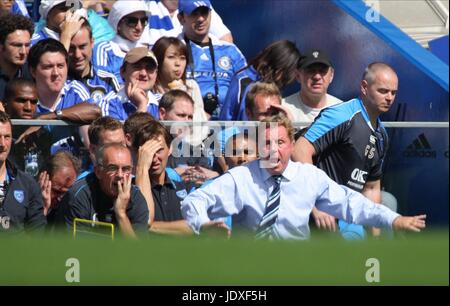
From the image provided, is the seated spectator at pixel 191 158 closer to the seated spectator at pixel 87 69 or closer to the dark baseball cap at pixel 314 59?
the seated spectator at pixel 87 69

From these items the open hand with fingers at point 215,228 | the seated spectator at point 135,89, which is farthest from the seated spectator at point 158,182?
the seated spectator at point 135,89

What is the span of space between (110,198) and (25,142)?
568mm

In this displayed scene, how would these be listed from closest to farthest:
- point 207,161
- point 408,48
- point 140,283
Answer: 1. point 140,283
2. point 207,161
3. point 408,48

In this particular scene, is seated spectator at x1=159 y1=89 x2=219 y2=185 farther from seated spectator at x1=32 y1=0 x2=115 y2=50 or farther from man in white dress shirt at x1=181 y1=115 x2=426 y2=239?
seated spectator at x1=32 y1=0 x2=115 y2=50

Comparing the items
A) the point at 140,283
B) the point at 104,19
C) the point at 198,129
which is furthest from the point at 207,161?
the point at 104,19

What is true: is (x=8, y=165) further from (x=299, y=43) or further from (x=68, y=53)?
(x=299, y=43)

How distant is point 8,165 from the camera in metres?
6.05

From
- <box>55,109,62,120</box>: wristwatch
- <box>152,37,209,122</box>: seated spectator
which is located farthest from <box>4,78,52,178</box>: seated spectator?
<box>152,37,209,122</box>: seated spectator

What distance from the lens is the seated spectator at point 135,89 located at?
253 inches

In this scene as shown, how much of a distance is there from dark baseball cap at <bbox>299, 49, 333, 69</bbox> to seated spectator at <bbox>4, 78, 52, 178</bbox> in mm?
1589

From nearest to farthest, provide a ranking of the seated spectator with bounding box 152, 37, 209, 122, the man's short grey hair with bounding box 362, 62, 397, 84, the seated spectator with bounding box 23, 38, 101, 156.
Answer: the seated spectator with bounding box 23, 38, 101, 156, the man's short grey hair with bounding box 362, 62, 397, 84, the seated spectator with bounding box 152, 37, 209, 122

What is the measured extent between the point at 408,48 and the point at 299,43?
66 centimetres

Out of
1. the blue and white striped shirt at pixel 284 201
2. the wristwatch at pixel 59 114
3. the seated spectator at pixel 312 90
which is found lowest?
the blue and white striped shirt at pixel 284 201

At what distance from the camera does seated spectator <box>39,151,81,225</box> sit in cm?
612
